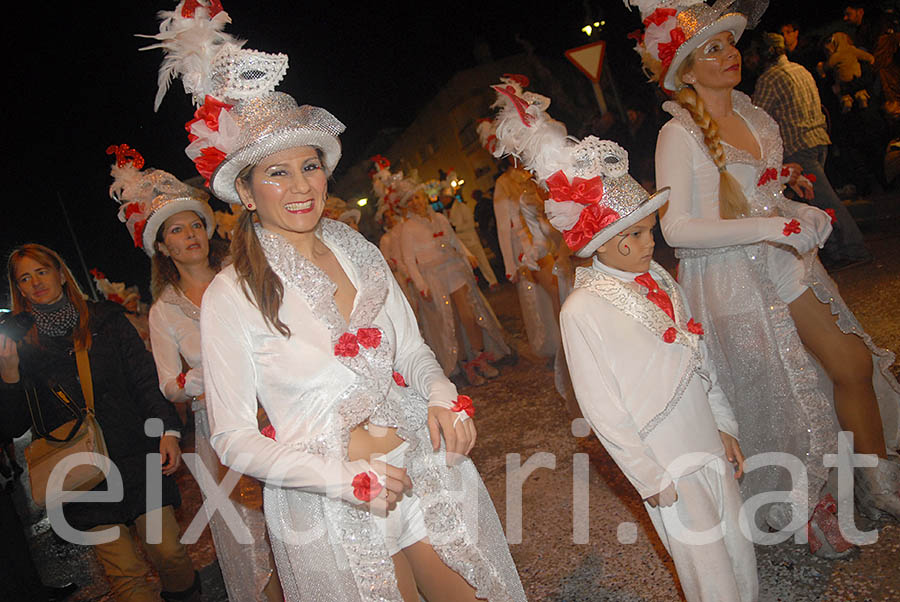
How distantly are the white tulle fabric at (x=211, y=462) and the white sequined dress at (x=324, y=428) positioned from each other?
1.22 meters

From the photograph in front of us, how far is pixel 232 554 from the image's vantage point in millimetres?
3465

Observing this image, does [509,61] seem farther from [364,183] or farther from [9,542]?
[9,542]

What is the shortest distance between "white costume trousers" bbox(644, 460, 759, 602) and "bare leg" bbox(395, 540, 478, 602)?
77cm

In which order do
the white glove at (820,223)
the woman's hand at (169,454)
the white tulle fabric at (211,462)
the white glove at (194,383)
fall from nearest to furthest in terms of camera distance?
the white glove at (820,223) < the white tulle fabric at (211,462) < the white glove at (194,383) < the woman's hand at (169,454)

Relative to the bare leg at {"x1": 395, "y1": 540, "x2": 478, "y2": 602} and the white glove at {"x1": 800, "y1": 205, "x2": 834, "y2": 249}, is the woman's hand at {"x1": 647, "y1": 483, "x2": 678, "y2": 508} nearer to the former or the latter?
the bare leg at {"x1": 395, "y1": 540, "x2": 478, "y2": 602}

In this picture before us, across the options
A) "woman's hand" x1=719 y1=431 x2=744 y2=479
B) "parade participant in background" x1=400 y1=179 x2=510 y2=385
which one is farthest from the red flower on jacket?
"parade participant in background" x1=400 y1=179 x2=510 y2=385

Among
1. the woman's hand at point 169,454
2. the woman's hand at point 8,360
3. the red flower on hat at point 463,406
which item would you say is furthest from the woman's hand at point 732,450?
the woman's hand at point 8,360

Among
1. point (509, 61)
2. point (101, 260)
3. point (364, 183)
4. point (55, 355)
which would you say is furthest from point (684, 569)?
point (364, 183)

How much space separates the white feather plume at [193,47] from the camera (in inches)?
88.4

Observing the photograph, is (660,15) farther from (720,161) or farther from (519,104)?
(519,104)

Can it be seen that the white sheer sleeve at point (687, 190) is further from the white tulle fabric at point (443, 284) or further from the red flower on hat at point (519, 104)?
the white tulle fabric at point (443, 284)

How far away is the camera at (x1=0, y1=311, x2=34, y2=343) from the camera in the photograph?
3.66m

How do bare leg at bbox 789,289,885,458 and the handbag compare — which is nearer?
bare leg at bbox 789,289,885,458

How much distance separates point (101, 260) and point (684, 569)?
16.9m
